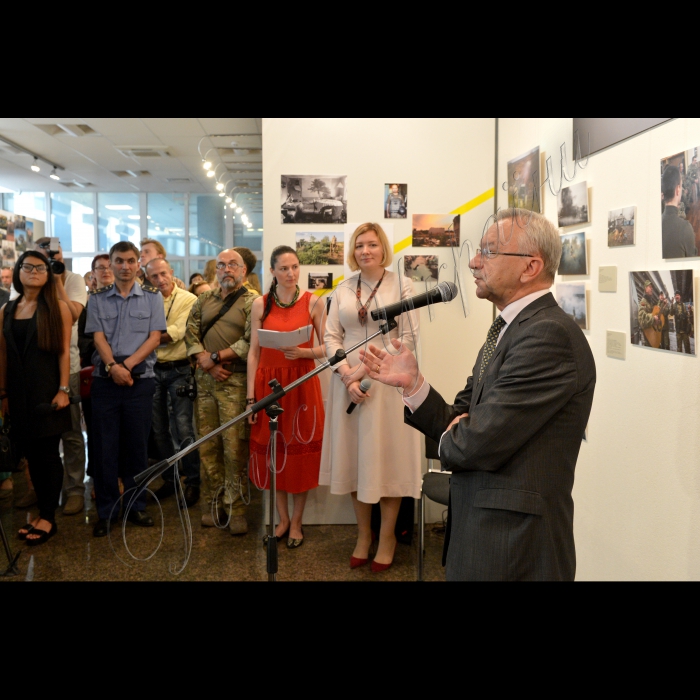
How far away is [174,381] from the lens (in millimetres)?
4176

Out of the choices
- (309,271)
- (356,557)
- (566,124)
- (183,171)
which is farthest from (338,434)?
(183,171)

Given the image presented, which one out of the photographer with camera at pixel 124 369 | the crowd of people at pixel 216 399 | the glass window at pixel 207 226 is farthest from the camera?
the glass window at pixel 207 226

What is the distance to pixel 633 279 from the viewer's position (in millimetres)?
2287

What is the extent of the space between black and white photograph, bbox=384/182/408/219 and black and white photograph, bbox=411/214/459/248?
0.10 metres

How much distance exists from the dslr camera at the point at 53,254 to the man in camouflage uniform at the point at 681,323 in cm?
327

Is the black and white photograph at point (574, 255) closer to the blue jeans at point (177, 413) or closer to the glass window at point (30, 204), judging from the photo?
the blue jeans at point (177, 413)

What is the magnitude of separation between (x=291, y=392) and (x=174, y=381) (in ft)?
3.81

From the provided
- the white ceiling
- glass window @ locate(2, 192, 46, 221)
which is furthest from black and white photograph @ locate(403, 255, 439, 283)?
glass window @ locate(2, 192, 46, 221)

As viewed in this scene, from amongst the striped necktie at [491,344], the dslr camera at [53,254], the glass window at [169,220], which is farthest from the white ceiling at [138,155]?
the striped necktie at [491,344]

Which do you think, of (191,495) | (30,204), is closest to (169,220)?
(30,204)

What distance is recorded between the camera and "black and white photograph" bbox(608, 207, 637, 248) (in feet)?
7.49

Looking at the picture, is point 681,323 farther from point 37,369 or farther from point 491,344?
point 37,369

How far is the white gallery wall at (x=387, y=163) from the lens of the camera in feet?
12.1

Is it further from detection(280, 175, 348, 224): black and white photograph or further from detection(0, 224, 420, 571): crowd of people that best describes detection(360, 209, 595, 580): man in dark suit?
detection(280, 175, 348, 224): black and white photograph
